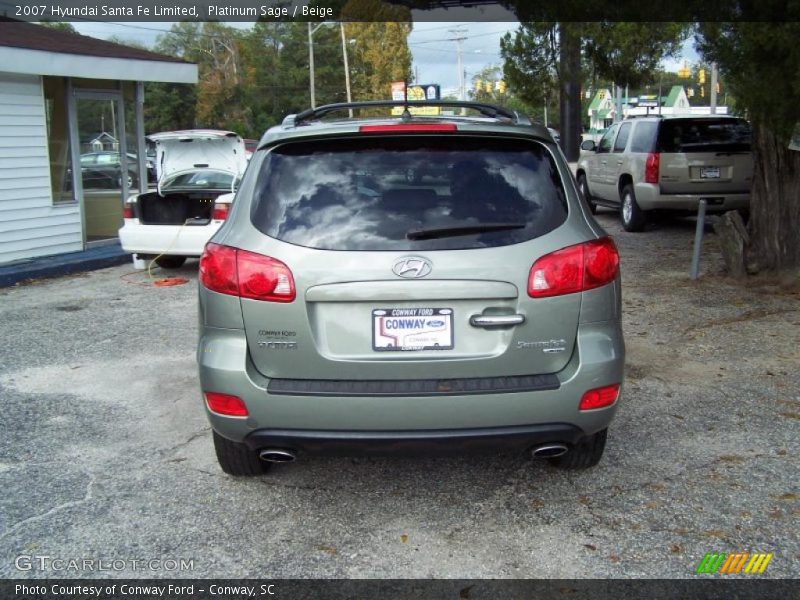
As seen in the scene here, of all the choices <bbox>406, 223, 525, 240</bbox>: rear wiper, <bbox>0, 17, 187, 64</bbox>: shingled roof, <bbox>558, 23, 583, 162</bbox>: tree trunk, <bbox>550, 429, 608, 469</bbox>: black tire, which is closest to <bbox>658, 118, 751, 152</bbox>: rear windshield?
<bbox>558, 23, 583, 162</bbox>: tree trunk

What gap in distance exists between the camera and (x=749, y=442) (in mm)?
4664

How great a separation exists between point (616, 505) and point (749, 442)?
1.24m

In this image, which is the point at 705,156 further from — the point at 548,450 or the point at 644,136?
the point at 548,450

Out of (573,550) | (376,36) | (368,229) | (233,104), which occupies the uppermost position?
(376,36)

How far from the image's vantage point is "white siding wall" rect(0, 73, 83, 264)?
11.0 metres

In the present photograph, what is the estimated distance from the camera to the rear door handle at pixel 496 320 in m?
3.39

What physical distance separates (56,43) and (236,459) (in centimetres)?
1024

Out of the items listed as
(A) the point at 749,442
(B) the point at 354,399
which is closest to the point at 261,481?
(B) the point at 354,399

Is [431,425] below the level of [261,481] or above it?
above

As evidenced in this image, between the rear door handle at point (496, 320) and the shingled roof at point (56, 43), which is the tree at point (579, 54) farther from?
the rear door handle at point (496, 320)

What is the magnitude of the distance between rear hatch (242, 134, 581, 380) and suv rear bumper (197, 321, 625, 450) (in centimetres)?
9

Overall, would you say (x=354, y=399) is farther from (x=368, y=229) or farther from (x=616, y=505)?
(x=616, y=505)

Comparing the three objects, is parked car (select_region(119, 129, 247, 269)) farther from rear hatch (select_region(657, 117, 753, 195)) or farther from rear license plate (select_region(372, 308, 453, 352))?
rear license plate (select_region(372, 308, 453, 352))

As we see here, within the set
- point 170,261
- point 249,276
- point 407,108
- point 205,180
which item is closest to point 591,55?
point 205,180
